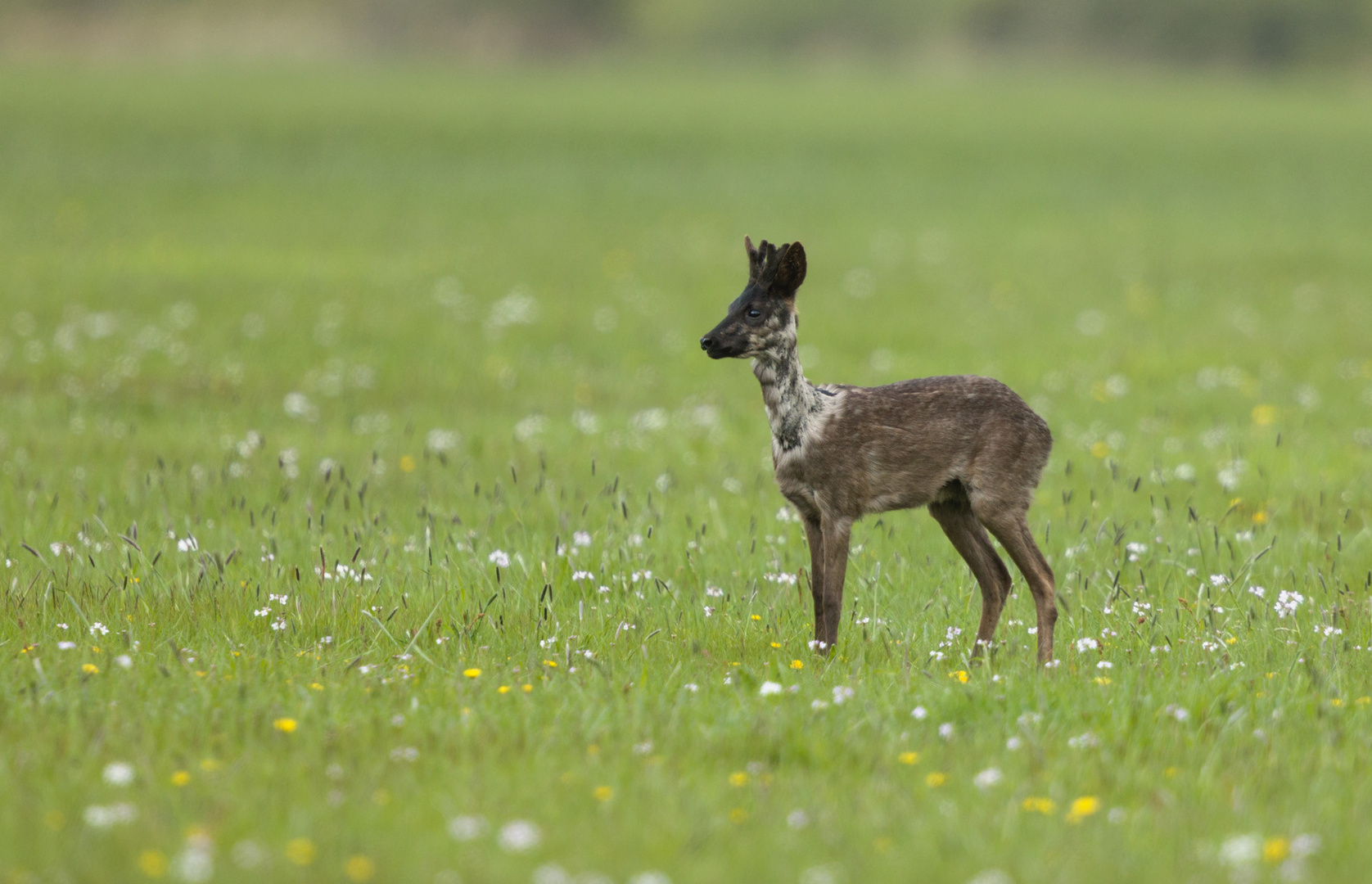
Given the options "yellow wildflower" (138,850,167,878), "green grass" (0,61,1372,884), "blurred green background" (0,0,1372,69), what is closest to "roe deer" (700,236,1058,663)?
"green grass" (0,61,1372,884)

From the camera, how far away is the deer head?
231 inches

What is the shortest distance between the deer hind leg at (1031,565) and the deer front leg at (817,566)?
0.77 m

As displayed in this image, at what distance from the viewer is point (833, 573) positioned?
5.95m

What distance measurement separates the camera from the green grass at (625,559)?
416 cm

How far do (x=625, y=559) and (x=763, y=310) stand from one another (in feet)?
6.20

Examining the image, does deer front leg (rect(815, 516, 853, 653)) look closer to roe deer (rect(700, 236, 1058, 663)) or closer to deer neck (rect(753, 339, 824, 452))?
roe deer (rect(700, 236, 1058, 663))

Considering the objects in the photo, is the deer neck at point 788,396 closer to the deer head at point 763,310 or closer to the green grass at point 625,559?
the deer head at point 763,310

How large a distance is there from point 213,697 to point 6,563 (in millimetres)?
2182

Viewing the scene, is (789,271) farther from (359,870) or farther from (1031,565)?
(359,870)

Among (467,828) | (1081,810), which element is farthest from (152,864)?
(1081,810)

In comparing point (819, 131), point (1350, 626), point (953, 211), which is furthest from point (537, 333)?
point (819, 131)

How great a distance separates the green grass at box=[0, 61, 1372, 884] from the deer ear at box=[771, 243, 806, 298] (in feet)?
5.15

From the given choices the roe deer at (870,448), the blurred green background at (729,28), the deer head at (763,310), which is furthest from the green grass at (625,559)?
the blurred green background at (729,28)

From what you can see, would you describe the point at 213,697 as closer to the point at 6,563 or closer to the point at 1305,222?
the point at 6,563
